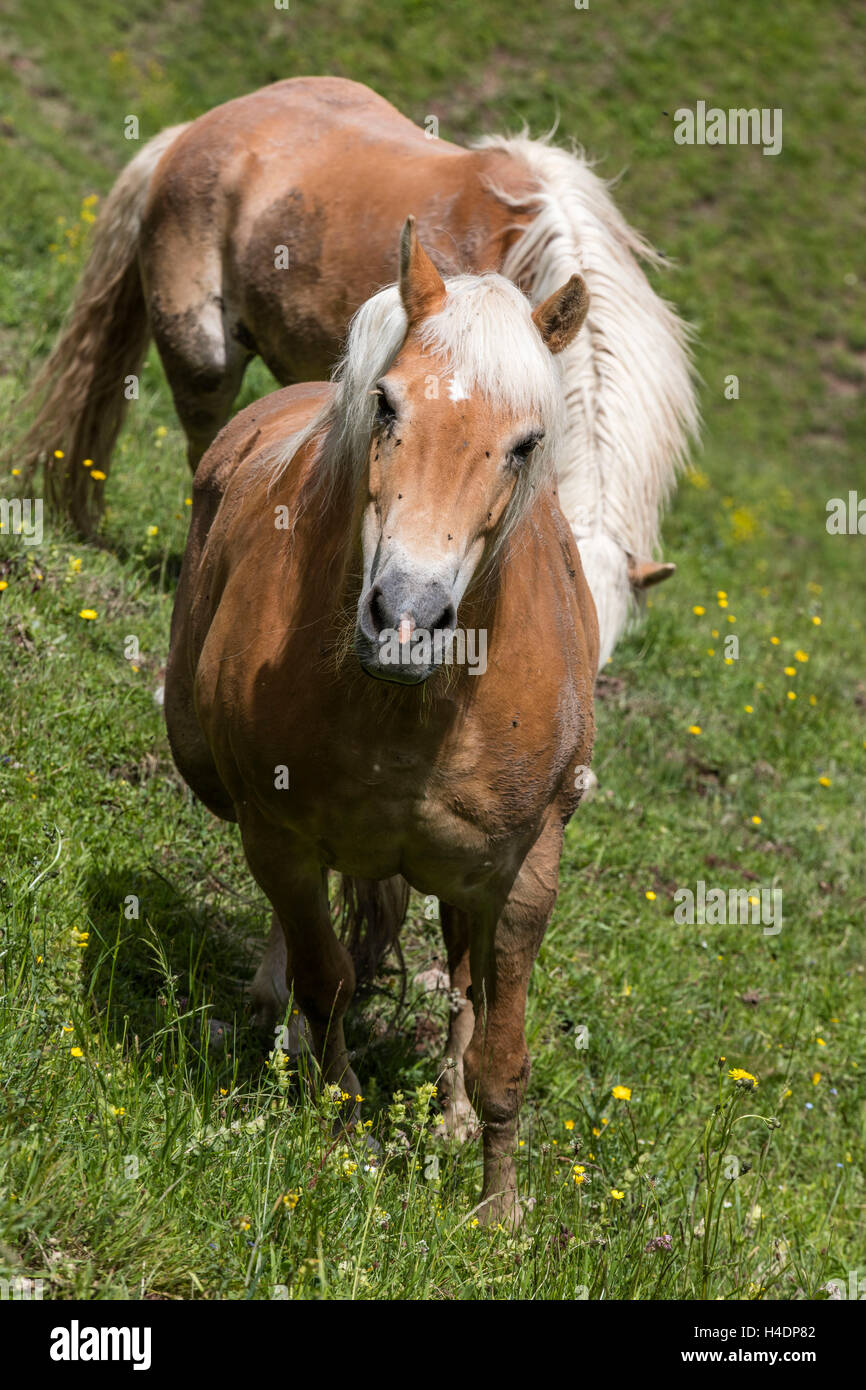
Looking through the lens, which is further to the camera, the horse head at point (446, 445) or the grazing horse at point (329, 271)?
the grazing horse at point (329, 271)

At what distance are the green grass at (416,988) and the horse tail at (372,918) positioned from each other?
0.90 ft

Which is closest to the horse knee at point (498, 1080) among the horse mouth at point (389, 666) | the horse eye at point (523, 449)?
the horse mouth at point (389, 666)

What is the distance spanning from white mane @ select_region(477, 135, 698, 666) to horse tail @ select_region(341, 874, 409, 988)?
1.23 metres

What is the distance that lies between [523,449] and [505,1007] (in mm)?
1420

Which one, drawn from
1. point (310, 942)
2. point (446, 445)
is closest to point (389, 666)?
point (446, 445)

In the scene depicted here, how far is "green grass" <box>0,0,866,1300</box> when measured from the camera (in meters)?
2.70

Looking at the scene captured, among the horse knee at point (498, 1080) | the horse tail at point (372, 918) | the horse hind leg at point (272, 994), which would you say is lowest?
the horse knee at point (498, 1080)

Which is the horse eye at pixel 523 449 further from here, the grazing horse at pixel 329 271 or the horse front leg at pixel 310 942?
the grazing horse at pixel 329 271

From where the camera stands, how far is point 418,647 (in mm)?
2340

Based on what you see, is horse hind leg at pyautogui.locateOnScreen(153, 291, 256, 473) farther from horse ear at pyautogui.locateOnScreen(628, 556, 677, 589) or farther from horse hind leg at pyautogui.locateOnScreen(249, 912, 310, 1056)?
horse hind leg at pyautogui.locateOnScreen(249, 912, 310, 1056)

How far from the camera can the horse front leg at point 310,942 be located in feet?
10.7

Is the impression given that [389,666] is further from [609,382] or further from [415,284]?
[609,382]
